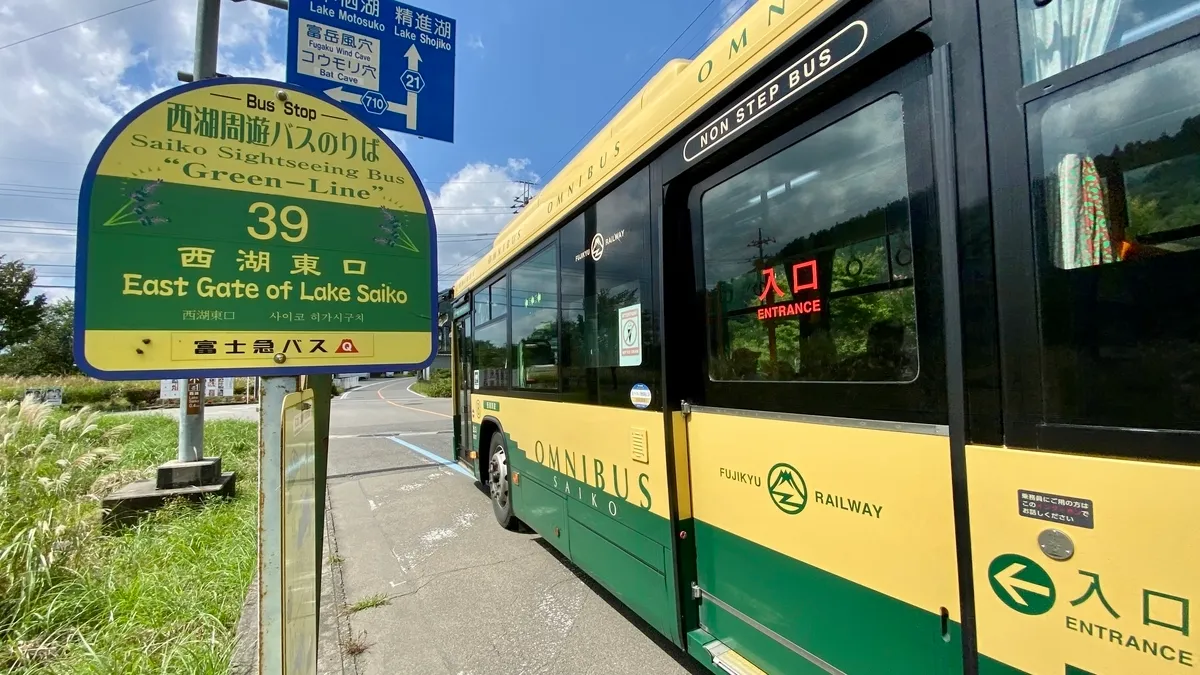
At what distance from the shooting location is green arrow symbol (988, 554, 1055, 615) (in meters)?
1.35

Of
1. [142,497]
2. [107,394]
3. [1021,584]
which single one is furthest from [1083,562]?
[107,394]

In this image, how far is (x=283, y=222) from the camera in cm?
159

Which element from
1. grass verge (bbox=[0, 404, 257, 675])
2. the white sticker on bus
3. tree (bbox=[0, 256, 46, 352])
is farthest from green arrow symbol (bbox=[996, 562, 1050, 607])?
tree (bbox=[0, 256, 46, 352])

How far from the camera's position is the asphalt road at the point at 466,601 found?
129 inches

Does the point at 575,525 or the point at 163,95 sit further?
the point at 575,525

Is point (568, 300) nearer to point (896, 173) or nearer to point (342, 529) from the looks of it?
point (896, 173)

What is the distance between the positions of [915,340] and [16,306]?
167ft

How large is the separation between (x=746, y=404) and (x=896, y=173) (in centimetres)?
107

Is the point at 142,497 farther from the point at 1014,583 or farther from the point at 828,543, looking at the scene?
the point at 1014,583

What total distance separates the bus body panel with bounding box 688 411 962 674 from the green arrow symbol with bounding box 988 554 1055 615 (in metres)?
0.14

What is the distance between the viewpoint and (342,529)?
19.5 ft

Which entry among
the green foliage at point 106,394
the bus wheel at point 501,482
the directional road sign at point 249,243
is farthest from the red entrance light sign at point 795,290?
the green foliage at point 106,394

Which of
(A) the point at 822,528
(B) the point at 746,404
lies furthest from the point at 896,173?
(A) the point at 822,528

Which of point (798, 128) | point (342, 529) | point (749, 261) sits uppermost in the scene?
point (798, 128)
